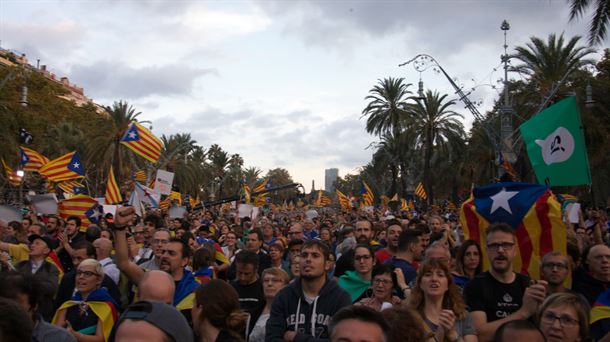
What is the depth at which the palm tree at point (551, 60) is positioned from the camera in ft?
86.7

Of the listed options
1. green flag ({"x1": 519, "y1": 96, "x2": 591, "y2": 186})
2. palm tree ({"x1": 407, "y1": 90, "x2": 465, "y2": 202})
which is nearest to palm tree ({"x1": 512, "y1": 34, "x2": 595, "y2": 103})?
palm tree ({"x1": 407, "y1": 90, "x2": 465, "y2": 202})

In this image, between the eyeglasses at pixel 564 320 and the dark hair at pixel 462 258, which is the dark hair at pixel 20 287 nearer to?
the eyeglasses at pixel 564 320

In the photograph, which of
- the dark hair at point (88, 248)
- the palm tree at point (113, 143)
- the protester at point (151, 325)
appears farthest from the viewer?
the palm tree at point (113, 143)

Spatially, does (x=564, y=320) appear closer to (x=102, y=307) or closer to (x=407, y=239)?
(x=407, y=239)

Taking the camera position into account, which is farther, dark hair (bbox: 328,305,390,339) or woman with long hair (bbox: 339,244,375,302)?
woman with long hair (bbox: 339,244,375,302)

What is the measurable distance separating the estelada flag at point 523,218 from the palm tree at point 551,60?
69.2 ft

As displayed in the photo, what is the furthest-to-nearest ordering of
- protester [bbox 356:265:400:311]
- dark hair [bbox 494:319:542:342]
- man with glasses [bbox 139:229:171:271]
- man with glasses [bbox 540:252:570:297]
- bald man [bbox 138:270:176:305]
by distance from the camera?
1. man with glasses [bbox 139:229:171:271]
2. protester [bbox 356:265:400:311]
3. man with glasses [bbox 540:252:570:297]
4. bald man [bbox 138:270:176:305]
5. dark hair [bbox 494:319:542:342]

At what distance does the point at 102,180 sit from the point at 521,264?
138 ft

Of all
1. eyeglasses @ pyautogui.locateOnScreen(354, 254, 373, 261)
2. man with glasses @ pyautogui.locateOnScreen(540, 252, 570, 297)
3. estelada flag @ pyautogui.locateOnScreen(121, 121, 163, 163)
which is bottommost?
man with glasses @ pyautogui.locateOnScreen(540, 252, 570, 297)

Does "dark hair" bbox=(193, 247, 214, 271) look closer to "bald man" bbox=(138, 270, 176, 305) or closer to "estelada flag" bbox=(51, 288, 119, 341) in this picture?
"estelada flag" bbox=(51, 288, 119, 341)

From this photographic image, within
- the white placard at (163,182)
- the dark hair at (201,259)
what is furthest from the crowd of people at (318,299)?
the white placard at (163,182)

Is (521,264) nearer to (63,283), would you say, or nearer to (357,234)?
(357,234)

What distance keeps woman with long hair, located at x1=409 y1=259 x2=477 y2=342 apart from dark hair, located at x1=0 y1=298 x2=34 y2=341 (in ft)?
7.94

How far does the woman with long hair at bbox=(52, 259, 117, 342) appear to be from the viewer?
480 centimetres
